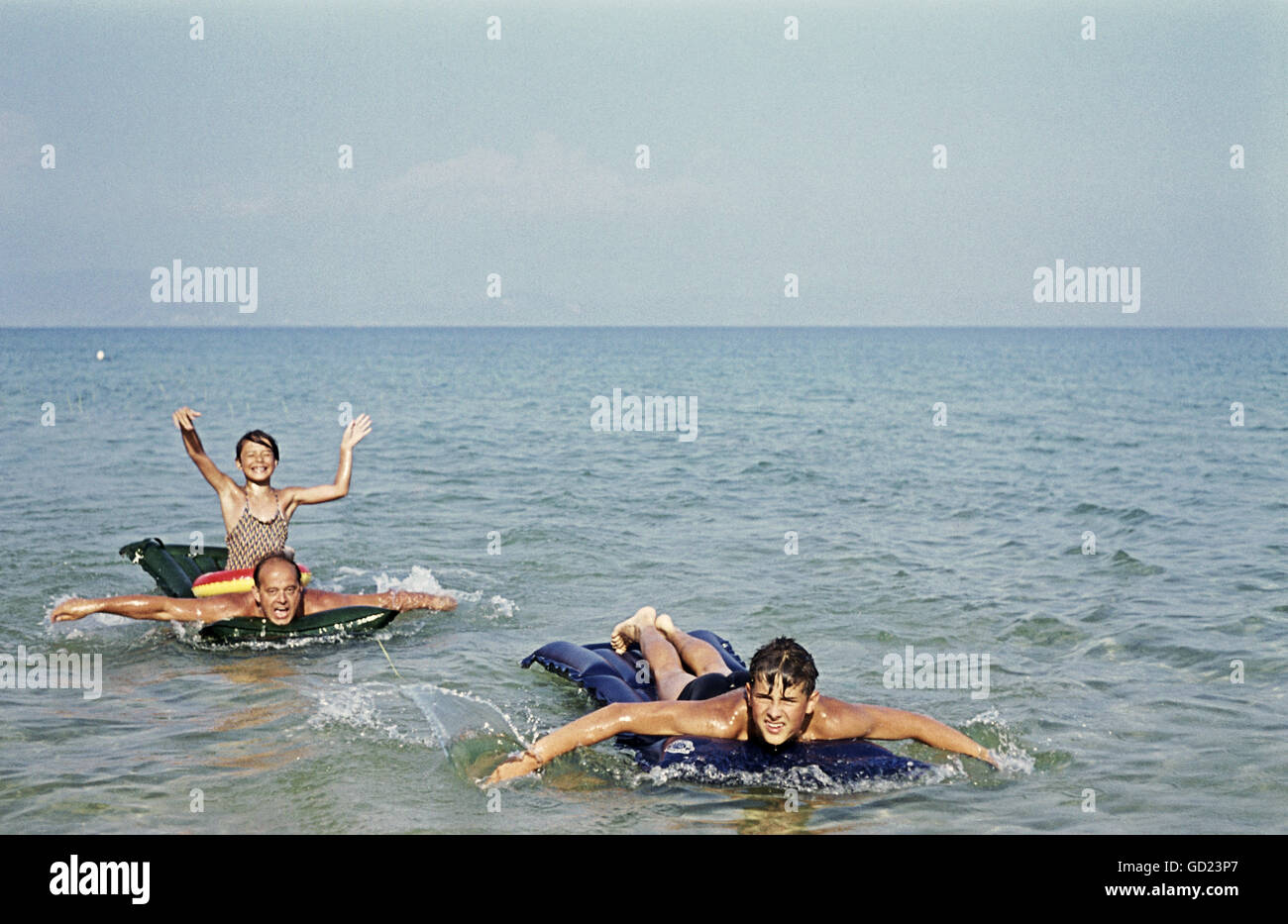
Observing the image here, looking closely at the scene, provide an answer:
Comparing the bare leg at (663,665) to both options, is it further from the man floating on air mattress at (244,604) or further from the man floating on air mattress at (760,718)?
the man floating on air mattress at (244,604)

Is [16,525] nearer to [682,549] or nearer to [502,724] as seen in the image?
[682,549]

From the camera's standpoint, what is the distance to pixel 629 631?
941cm

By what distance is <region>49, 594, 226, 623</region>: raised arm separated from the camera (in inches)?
390

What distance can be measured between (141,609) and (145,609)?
0.03 metres

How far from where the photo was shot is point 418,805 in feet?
22.7

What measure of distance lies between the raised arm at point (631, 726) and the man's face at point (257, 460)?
181 inches

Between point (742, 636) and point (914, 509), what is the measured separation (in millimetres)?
7360

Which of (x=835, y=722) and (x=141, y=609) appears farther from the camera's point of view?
(x=141, y=609)

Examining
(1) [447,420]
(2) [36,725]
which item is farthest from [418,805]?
(1) [447,420]

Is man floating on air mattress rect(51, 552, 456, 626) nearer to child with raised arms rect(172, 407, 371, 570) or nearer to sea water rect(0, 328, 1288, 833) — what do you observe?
sea water rect(0, 328, 1288, 833)

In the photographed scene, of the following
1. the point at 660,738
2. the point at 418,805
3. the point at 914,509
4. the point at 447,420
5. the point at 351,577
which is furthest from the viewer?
the point at 447,420

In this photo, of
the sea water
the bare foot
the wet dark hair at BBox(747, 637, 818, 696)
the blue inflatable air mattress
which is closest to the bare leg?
the bare foot

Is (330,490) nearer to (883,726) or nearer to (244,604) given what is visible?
(244,604)

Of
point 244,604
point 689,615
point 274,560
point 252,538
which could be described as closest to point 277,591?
point 274,560
